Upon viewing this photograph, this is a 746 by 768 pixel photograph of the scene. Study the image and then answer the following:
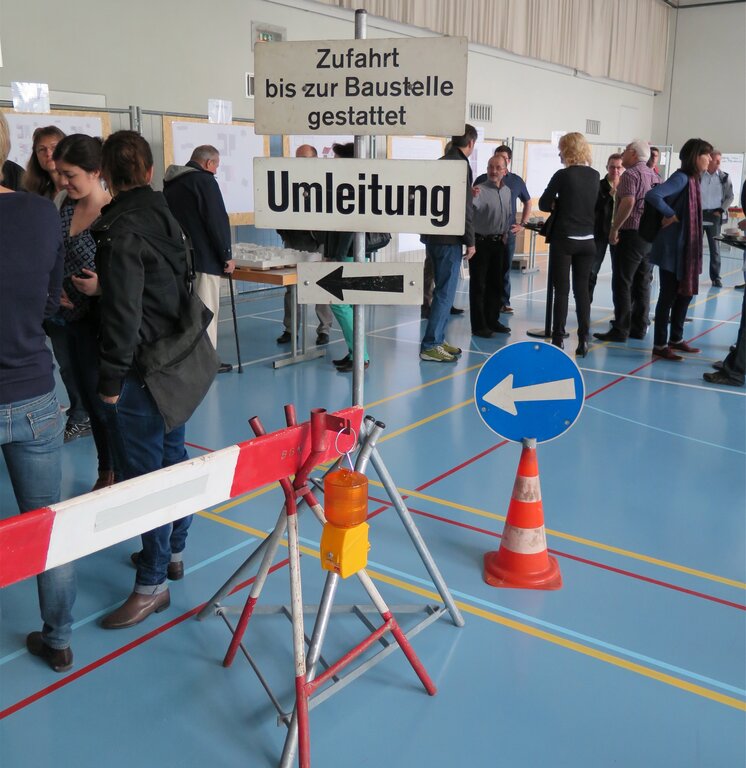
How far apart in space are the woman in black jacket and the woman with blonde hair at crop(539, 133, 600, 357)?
4430 mm

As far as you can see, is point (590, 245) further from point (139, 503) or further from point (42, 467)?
point (139, 503)

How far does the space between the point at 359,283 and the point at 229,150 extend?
21.5ft

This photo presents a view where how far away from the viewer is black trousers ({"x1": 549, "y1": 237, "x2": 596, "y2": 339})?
6.47 metres

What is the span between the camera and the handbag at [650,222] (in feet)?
21.4

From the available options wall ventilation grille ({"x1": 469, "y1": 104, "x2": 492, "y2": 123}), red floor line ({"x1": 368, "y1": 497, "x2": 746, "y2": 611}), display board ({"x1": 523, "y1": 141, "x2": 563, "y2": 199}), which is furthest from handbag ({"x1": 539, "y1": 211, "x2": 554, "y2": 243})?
wall ventilation grille ({"x1": 469, "y1": 104, "x2": 492, "y2": 123})

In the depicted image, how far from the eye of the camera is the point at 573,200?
6293 millimetres

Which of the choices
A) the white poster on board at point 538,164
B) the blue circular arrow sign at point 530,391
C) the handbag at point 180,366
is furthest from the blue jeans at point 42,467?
the white poster on board at point 538,164

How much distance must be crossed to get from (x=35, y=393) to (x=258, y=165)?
0.96 metres

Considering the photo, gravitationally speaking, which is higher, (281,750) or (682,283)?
(682,283)

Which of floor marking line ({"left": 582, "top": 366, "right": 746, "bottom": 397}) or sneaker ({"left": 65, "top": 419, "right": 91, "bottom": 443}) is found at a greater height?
floor marking line ({"left": 582, "top": 366, "right": 746, "bottom": 397})

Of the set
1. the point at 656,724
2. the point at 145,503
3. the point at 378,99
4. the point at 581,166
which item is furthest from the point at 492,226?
the point at 145,503

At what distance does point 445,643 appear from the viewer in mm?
2643

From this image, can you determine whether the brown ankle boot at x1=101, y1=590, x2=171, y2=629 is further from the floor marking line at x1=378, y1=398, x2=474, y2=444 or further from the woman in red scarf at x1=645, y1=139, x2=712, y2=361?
the woman in red scarf at x1=645, y1=139, x2=712, y2=361

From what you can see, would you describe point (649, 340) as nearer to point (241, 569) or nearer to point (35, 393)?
point (241, 569)
